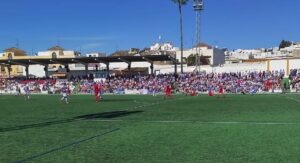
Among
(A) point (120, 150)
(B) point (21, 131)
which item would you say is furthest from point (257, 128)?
(B) point (21, 131)

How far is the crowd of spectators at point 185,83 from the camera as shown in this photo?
1891 inches

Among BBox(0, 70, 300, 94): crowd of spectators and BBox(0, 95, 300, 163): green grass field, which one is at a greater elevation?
BBox(0, 70, 300, 94): crowd of spectators

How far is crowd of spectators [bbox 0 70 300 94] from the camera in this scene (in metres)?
48.0

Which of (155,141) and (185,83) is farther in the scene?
(185,83)

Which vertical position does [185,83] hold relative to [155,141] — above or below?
above

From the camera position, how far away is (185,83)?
53312 millimetres

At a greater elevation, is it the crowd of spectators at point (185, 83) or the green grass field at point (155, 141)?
the crowd of spectators at point (185, 83)

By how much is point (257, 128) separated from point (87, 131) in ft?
20.4

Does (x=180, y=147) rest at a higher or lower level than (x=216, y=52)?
lower

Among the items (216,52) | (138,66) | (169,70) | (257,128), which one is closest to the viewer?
(257,128)

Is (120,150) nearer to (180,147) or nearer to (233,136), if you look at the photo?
(180,147)

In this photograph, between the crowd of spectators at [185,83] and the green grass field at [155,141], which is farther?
the crowd of spectators at [185,83]

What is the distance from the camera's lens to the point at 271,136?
12734 millimetres

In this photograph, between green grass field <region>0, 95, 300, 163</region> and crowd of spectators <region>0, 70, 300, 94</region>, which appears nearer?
green grass field <region>0, 95, 300, 163</region>
